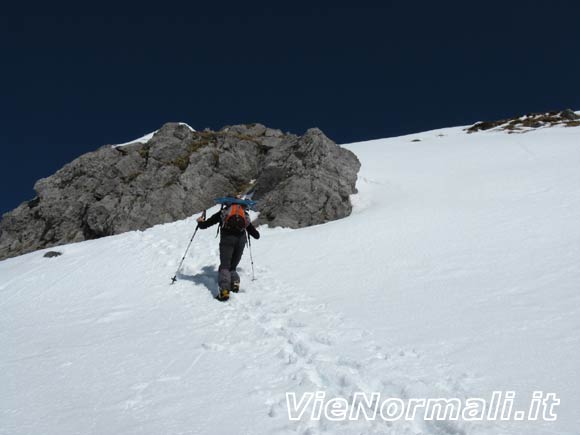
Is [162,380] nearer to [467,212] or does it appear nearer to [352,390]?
[352,390]

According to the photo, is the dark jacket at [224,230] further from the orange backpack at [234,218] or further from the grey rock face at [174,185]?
the grey rock face at [174,185]

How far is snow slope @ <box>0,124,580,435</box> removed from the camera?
12.4 ft

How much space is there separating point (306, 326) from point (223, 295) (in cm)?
238

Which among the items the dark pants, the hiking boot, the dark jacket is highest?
the dark jacket

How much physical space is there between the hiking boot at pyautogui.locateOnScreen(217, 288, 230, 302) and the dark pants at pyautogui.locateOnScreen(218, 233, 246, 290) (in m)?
0.08

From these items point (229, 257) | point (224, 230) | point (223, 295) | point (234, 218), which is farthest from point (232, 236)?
point (223, 295)

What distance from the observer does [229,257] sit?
8.18 m

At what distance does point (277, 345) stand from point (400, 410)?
2.17 metres

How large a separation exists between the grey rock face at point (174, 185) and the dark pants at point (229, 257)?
510cm

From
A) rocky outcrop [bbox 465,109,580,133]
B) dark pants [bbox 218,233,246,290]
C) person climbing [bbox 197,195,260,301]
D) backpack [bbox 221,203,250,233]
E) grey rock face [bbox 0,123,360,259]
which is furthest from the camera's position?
rocky outcrop [bbox 465,109,580,133]

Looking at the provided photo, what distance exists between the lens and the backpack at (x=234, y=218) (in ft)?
27.9

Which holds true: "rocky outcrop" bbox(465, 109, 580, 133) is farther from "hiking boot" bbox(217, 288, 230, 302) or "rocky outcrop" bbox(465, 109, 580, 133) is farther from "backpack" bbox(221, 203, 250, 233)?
"hiking boot" bbox(217, 288, 230, 302)

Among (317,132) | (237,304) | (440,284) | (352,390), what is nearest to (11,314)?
(237,304)

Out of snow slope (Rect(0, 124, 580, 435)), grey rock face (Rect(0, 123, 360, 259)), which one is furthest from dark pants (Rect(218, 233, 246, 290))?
grey rock face (Rect(0, 123, 360, 259))
